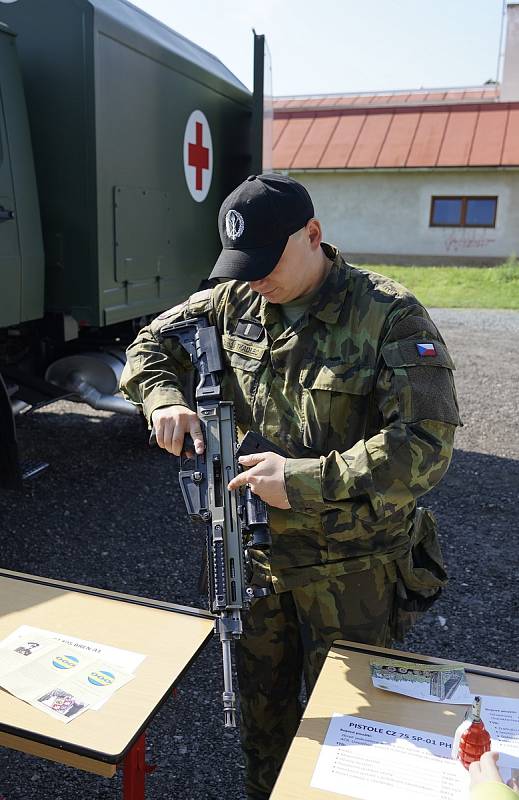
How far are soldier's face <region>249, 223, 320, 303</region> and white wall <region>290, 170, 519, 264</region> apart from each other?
1634cm

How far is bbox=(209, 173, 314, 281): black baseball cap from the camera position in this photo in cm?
156

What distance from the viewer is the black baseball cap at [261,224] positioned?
5.12 feet

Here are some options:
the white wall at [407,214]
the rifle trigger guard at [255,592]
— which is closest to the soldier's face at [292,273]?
the rifle trigger guard at [255,592]

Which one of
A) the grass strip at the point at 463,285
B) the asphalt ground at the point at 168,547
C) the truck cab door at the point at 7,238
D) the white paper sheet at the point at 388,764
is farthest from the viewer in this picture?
the grass strip at the point at 463,285

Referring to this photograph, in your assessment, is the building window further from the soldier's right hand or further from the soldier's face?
the soldier's right hand

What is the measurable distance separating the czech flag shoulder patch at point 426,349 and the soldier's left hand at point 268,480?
359 millimetres

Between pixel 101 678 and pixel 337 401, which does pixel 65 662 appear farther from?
pixel 337 401

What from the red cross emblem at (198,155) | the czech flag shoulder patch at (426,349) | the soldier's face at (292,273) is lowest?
the czech flag shoulder patch at (426,349)

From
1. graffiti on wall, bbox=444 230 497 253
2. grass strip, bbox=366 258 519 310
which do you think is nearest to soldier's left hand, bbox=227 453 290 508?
grass strip, bbox=366 258 519 310

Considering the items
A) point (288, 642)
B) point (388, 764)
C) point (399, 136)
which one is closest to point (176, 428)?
point (288, 642)

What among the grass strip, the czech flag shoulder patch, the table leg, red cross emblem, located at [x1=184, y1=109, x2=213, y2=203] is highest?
red cross emblem, located at [x1=184, y1=109, x2=213, y2=203]

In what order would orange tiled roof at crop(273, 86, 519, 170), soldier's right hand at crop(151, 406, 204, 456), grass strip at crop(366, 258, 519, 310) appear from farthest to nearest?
1. orange tiled roof at crop(273, 86, 519, 170)
2. grass strip at crop(366, 258, 519, 310)
3. soldier's right hand at crop(151, 406, 204, 456)

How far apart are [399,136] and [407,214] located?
1.98 meters

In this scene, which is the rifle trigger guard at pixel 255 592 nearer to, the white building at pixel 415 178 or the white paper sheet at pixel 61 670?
the white paper sheet at pixel 61 670
